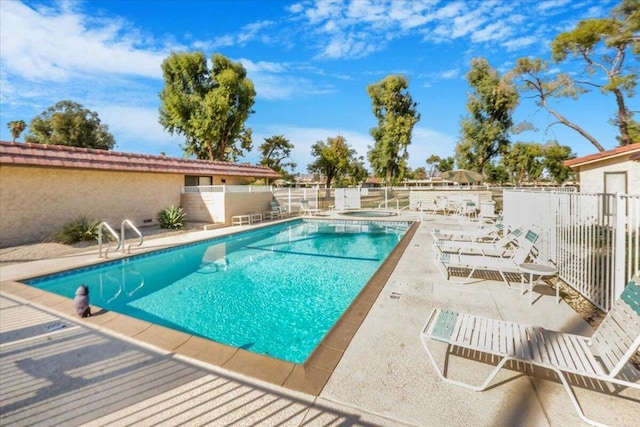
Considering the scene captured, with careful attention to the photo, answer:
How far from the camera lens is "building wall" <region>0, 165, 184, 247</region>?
8812mm

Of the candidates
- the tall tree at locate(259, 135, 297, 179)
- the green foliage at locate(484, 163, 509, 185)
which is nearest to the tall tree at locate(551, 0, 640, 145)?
the tall tree at locate(259, 135, 297, 179)

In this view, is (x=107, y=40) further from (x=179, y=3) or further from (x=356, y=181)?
(x=356, y=181)

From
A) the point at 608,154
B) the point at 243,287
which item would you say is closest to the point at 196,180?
the point at 243,287

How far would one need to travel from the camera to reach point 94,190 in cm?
1085

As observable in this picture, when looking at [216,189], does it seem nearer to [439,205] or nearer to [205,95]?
[439,205]

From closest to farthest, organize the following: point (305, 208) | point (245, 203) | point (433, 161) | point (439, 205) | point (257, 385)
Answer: point (257, 385) < point (245, 203) < point (439, 205) < point (305, 208) < point (433, 161)

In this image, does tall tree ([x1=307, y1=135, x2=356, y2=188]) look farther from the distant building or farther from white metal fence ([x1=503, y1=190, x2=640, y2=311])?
white metal fence ([x1=503, y1=190, x2=640, y2=311])

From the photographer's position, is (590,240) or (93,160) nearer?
(590,240)

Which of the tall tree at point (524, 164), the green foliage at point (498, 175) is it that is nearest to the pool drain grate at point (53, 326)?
the tall tree at point (524, 164)

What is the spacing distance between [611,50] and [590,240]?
68.6 ft

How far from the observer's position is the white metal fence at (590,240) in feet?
10.8

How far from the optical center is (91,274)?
696 cm

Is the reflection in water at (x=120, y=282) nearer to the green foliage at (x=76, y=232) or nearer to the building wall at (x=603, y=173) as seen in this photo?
the green foliage at (x=76, y=232)

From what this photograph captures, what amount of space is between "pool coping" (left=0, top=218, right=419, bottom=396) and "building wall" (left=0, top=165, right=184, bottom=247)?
618 centimetres
